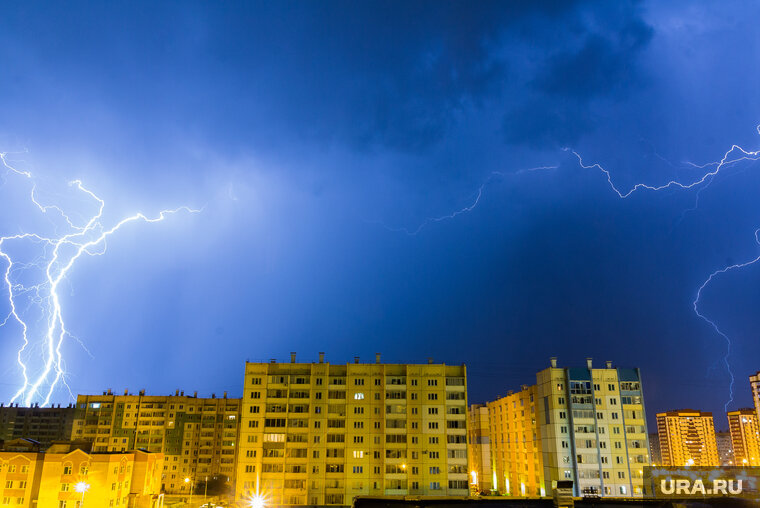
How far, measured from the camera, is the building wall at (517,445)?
84000 mm

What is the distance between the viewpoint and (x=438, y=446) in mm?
73438

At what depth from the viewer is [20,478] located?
66375mm

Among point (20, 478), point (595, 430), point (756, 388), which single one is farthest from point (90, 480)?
point (756, 388)

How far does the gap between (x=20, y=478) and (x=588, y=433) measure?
7742 cm

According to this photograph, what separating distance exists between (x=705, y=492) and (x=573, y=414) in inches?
1859

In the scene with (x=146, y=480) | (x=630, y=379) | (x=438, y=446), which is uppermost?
(x=630, y=379)

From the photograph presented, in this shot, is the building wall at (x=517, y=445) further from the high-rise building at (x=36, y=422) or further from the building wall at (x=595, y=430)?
the high-rise building at (x=36, y=422)

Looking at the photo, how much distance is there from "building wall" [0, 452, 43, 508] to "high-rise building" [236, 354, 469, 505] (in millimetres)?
25256

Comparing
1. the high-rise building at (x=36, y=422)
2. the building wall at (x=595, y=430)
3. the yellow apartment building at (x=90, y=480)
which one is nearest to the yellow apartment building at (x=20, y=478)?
the yellow apartment building at (x=90, y=480)

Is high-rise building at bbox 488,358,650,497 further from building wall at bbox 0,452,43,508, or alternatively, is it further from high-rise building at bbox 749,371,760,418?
high-rise building at bbox 749,371,760,418

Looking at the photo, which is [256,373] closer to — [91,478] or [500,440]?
[91,478]

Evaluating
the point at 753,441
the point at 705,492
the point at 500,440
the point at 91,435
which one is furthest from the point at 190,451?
the point at 753,441

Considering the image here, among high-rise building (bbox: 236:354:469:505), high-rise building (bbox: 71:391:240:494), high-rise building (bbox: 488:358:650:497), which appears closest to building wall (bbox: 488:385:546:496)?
high-rise building (bbox: 488:358:650:497)

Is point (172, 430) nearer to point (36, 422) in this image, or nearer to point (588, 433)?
point (36, 422)
